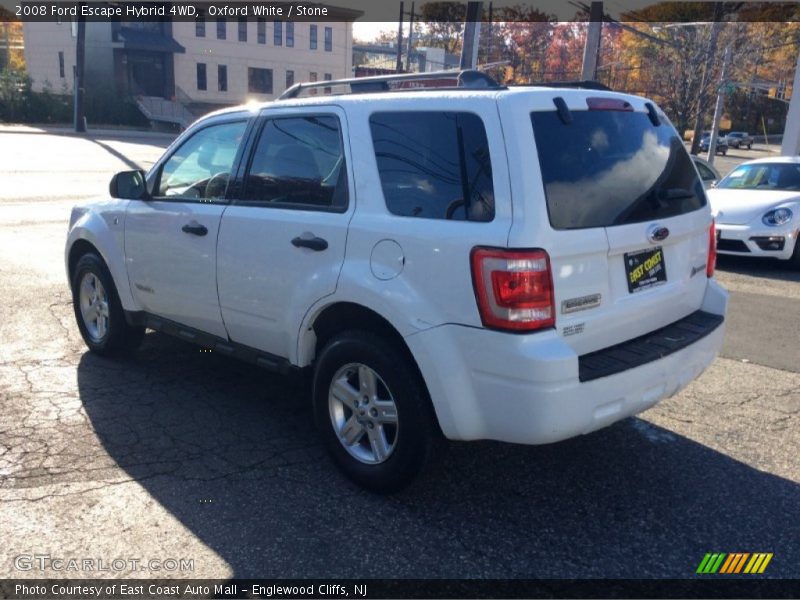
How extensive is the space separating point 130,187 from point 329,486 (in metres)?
2.53

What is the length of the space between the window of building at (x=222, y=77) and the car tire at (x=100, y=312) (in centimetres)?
5444

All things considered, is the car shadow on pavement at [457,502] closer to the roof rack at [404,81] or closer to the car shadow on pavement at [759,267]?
the roof rack at [404,81]

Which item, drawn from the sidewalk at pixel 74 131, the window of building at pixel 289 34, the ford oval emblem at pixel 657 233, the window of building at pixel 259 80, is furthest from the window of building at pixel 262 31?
the ford oval emblem at pixel 657 233

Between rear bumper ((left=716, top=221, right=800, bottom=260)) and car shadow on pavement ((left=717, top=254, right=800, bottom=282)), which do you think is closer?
rear bumper ((left=716, top=221, right=800, bottom=260))

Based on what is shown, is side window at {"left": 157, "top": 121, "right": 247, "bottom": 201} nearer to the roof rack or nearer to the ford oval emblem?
the roof rack

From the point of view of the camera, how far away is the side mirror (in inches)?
A: 193

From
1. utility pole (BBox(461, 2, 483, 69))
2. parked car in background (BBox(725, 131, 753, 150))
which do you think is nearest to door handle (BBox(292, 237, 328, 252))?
utility pole (BBox(461, 2, 483, 69))

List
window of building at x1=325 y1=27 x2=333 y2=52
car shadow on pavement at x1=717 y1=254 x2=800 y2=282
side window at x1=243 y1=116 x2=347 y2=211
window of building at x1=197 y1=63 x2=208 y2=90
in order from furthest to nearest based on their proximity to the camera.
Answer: window of building at x1=325 y1=27 x2=333 y2=52 → window of building at x1=197 y1=63 x2=208 y2=90 → car shadow on pavement at x1=717 y1=254 x2=800 y2=282 → side window at x1=243 y1=116 x2=347 y2=211

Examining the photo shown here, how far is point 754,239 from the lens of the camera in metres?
9.51

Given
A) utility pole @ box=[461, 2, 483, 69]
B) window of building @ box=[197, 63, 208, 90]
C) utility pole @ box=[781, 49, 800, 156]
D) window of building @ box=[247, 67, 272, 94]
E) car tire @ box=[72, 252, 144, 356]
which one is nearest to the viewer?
car tire @ box=[72, 252, 144, 356]

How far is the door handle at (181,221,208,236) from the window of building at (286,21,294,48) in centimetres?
5808

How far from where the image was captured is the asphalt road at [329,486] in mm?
3127

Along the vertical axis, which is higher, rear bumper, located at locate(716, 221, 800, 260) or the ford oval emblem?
the ford oval emblem

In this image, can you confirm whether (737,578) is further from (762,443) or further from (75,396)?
(75,396)
